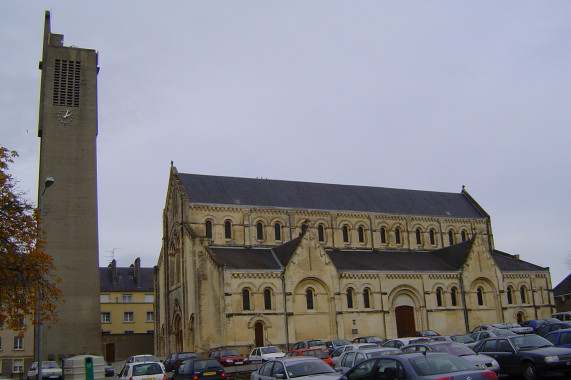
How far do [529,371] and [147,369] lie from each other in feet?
45.8

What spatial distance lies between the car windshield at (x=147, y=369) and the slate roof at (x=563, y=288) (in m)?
65.8

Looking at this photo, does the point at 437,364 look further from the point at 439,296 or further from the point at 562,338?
the point at 439,296

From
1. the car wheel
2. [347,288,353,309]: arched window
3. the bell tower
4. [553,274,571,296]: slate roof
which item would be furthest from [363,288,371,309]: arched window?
[553,274,571,296]: slate roof

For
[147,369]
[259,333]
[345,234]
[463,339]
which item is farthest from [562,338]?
[345,234]

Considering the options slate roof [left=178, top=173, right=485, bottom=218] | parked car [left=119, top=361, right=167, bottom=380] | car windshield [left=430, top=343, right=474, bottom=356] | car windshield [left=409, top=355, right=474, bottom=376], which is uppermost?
slate roof [left=178, top=173, right=485, bottom=218]

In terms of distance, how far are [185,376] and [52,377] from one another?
1565 cm

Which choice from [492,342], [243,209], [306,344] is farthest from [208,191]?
[492,342]

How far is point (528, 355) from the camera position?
817 inches

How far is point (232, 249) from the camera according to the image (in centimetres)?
5062

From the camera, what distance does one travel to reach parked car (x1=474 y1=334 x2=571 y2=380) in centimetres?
1997

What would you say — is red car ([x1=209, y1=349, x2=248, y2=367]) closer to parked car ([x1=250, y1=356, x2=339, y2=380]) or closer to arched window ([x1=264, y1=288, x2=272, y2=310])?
arched window ([x1=264, y1=288, x2=272, y2=310])

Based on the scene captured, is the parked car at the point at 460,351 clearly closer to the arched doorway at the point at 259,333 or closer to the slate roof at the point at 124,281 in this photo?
the arched doorway at the point at 259,333

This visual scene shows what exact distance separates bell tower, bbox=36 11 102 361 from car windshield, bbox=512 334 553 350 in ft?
118

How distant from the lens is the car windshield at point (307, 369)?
16797 millimetres
